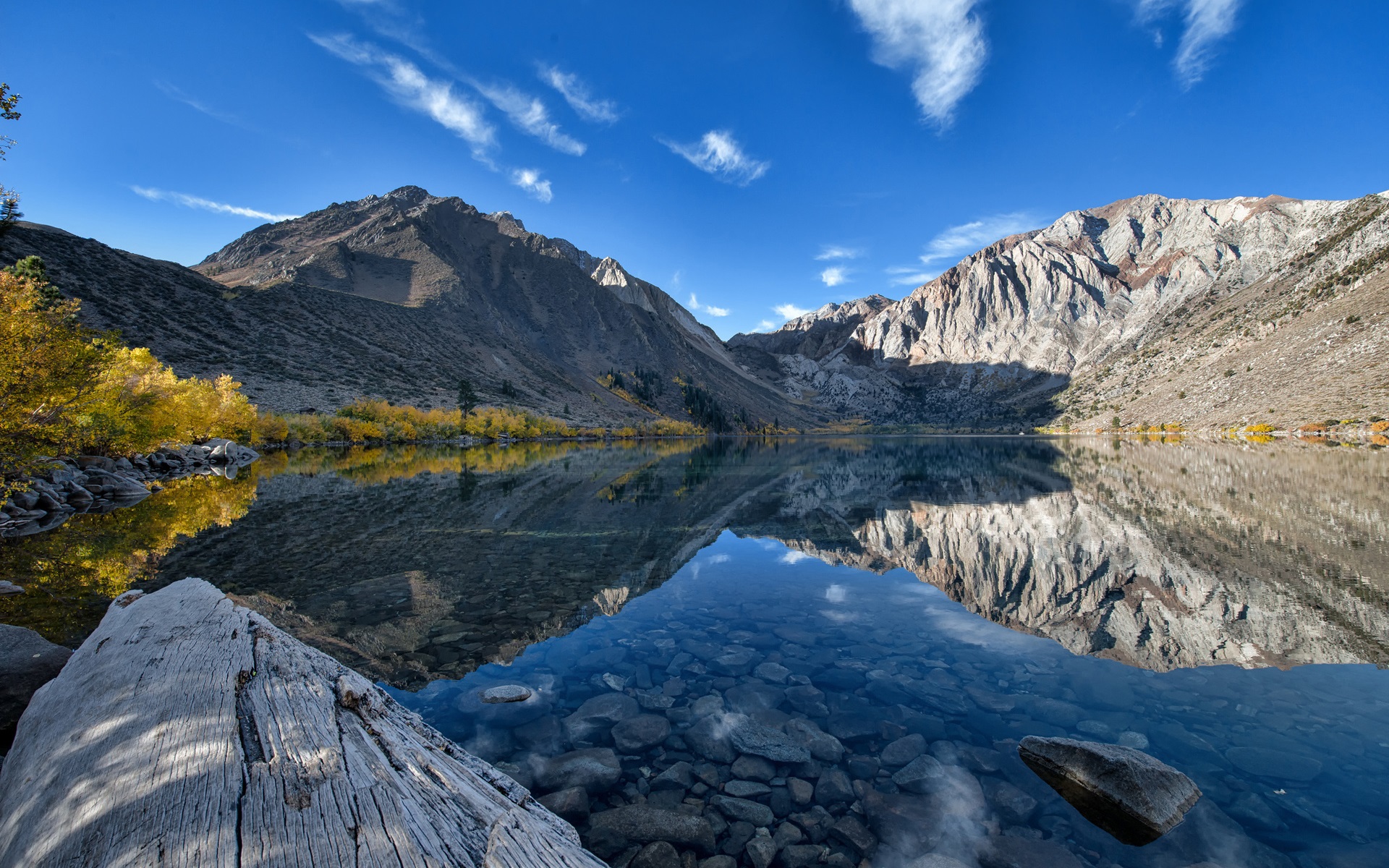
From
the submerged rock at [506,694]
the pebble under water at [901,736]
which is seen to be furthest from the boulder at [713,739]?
the submerged rock at [506,694]

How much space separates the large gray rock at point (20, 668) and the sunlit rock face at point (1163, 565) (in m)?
13.6

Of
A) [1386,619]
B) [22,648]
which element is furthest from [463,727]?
[1386,619]

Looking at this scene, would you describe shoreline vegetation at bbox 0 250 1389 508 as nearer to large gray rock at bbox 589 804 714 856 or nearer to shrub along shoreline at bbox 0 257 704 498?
shrub along shoreline at bbox 0 257 704 498

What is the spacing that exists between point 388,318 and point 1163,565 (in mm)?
146094

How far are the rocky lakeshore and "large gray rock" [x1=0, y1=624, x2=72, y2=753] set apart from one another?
21.1ft

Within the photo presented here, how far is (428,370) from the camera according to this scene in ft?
369

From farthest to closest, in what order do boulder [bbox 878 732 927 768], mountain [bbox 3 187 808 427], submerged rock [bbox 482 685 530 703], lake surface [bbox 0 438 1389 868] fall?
mountain [bbox 3 187 808 427] < submerged rock [bbox 482 685 530 703] < boulder [bbox 878 732 927 768] < lake surface [bbox 0 438 1389 868]

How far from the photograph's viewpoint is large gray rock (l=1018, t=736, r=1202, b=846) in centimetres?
470

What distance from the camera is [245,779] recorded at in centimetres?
284

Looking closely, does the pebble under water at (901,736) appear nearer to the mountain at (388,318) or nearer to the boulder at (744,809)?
the boulder at (744,809)

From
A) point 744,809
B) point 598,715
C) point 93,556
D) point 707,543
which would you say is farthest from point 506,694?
point 93,556

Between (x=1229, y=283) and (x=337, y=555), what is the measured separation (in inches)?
9854

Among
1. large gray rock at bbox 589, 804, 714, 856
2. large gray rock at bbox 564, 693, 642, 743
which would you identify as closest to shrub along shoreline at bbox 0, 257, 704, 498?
large gray rock at bbox 564, 693, 642, 743

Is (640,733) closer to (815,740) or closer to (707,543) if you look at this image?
(815,740)
